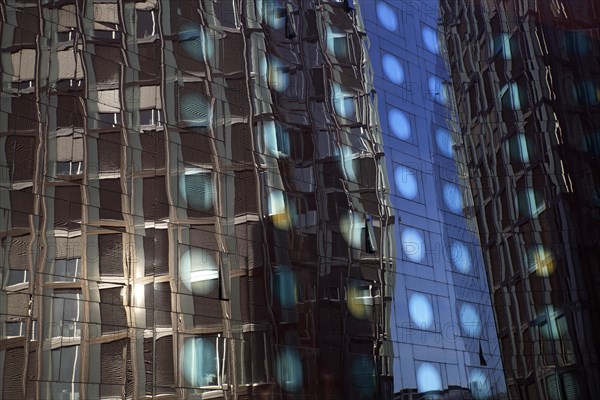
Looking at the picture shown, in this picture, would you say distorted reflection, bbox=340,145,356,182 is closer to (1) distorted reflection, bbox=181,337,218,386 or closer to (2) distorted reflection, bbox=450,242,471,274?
(2) distorted reflection, bbox=450,242,471,274

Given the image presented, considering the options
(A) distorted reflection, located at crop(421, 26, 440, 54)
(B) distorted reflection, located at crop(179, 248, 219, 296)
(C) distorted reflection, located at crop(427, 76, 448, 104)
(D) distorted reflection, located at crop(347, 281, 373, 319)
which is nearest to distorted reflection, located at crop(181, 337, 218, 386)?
(B) distorted reflection, located at crop(179, 248, 219, 296)

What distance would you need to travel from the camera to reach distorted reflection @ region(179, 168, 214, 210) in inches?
846

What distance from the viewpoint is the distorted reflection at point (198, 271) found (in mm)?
20781

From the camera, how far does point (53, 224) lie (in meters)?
18.7

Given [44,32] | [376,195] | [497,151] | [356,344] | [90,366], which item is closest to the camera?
[90,366]

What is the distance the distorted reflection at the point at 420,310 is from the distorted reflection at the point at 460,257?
205 cm

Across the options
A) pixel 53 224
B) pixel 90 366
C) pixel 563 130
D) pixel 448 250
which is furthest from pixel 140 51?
pixel 563 130

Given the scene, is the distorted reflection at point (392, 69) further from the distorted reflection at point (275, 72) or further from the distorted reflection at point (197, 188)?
the distorted reflection at point (197, 188)

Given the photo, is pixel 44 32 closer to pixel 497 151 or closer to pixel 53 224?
pixel 53 224

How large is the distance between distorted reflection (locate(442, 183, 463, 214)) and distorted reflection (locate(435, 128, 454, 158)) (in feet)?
3.88

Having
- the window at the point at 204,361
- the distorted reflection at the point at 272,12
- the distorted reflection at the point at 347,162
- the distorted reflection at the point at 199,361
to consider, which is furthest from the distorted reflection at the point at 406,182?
the distorted reflection at the point at 199,361

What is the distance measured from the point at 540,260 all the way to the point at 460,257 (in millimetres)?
2727

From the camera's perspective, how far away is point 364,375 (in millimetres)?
23875

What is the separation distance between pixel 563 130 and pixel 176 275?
1584 centimetres
